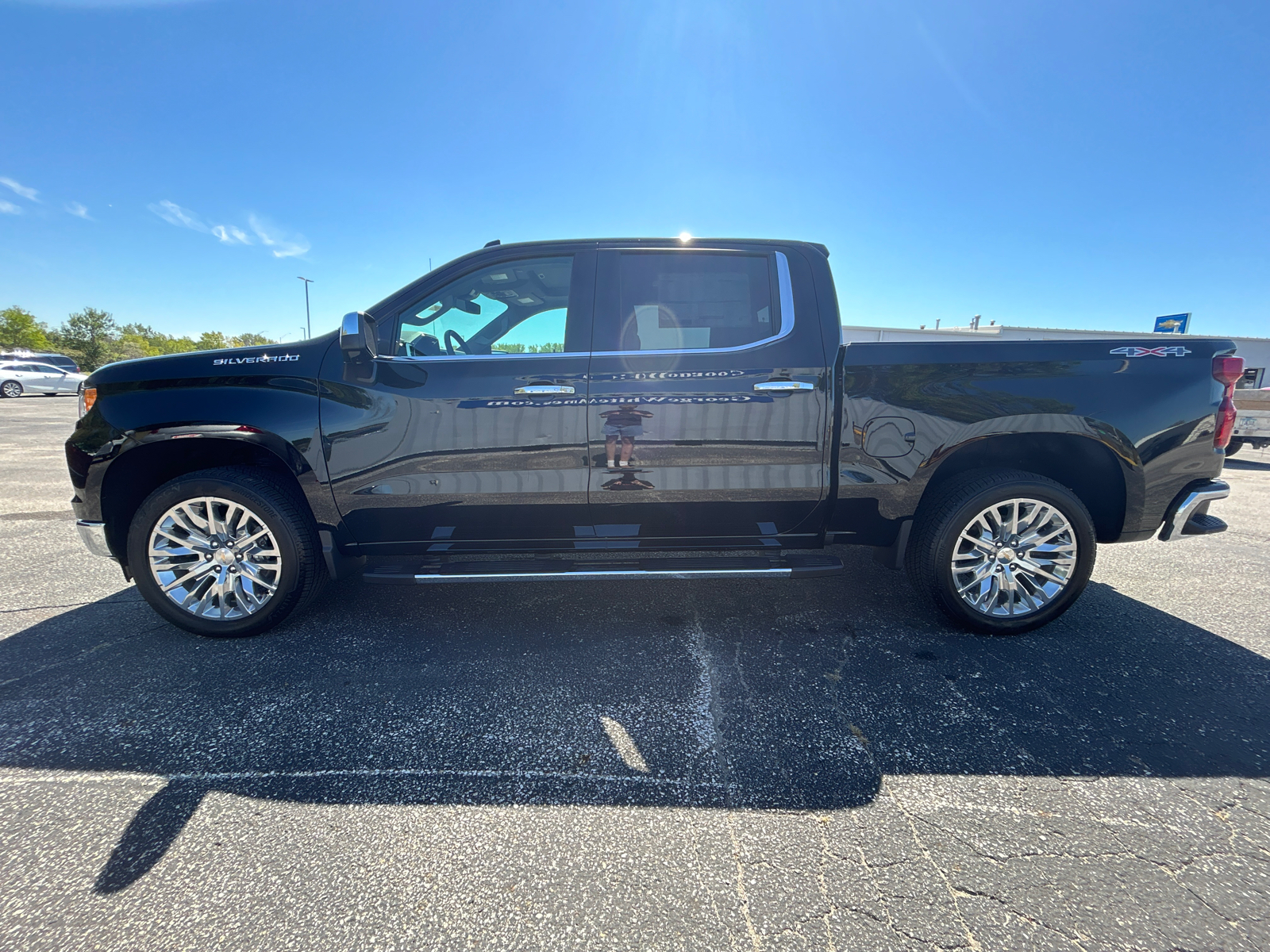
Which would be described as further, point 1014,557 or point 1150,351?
point 1014,557

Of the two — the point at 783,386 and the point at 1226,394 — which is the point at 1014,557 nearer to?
the point at 1226,394

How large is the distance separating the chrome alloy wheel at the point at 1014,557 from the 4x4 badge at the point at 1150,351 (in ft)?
2.70

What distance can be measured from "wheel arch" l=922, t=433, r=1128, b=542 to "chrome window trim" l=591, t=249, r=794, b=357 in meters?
1.07

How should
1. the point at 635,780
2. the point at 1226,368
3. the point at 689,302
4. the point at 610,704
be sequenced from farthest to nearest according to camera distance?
the point at 689,302 < the point at 1226,368 < the point at 610,704 < the point at 635,780

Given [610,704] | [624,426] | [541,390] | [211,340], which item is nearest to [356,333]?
[541,390]

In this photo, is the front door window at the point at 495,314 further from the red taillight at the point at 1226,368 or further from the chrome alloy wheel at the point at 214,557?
the red taillight at the point at 1226,368

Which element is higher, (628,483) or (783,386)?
(783,386)

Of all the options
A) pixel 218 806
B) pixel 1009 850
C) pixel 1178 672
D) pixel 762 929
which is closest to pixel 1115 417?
pixel 1178 672

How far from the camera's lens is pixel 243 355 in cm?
287

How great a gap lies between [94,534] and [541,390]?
2.38 metres

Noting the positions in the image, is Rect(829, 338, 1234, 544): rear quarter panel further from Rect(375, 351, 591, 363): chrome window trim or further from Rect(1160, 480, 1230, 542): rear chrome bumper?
Rect(375, 351, 591, 363): chrome window trim

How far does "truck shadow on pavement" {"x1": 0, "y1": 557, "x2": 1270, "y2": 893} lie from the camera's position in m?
1.94

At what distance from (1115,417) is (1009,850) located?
223cm

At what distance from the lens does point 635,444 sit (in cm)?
283
